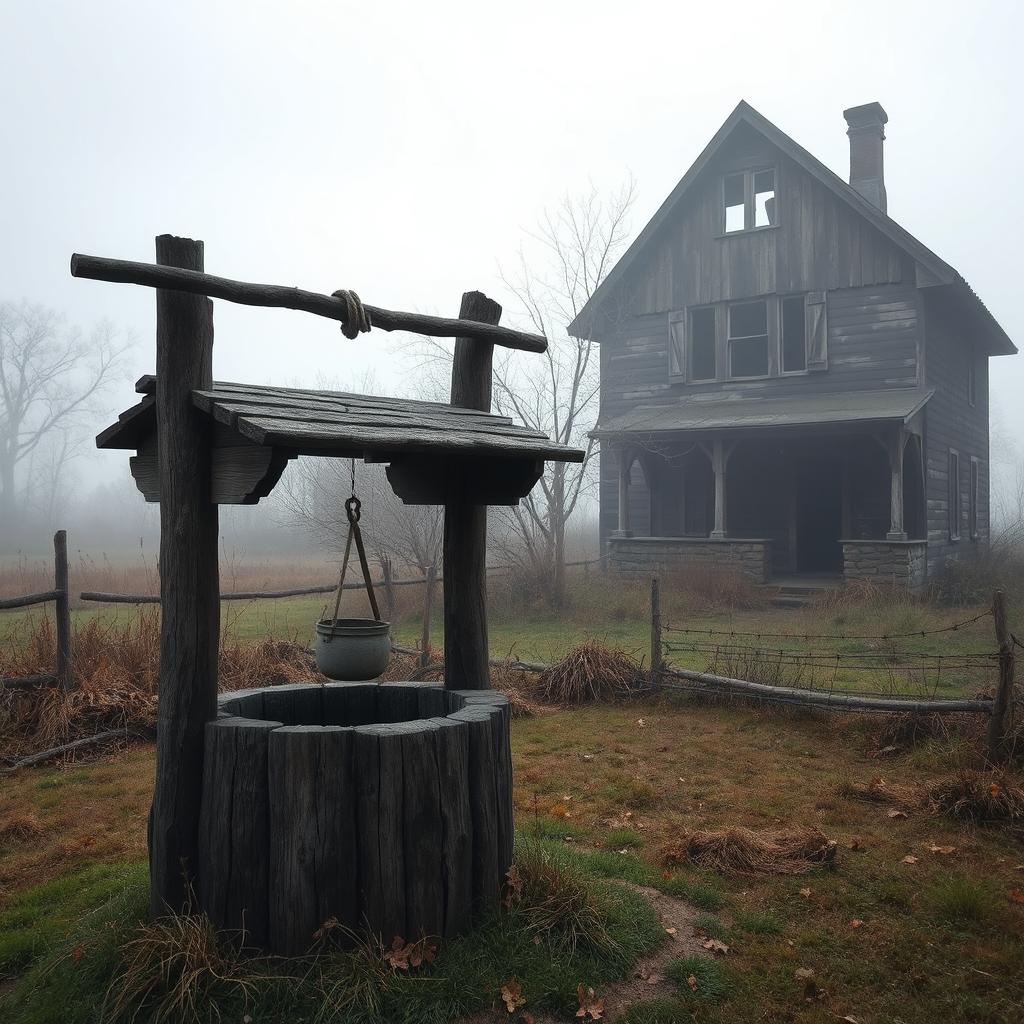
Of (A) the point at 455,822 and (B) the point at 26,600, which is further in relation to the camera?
(B) the point at 26,600

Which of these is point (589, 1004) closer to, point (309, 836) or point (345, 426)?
point (309, 836)

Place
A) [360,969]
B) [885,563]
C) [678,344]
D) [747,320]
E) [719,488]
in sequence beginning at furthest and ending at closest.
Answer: [678,344] < [747,320] < [719,488] < [885,563] < [360,969]

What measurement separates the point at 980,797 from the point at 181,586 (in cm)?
493

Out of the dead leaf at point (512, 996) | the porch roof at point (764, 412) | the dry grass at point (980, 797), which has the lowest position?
the dead leaf at point (512, 996)

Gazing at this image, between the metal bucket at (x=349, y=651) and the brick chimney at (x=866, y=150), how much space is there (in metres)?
20.1

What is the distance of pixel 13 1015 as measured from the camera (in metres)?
3.40

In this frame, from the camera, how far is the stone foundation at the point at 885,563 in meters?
15.7

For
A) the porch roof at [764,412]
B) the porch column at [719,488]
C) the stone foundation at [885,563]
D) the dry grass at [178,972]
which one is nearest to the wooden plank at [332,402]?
the dry grass at [178,972]

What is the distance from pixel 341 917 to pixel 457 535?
1.88 meters

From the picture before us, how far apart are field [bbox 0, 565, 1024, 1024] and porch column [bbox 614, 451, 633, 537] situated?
33.3ft

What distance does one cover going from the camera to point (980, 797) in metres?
5.39

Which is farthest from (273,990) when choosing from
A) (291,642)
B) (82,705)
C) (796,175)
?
(796,175)

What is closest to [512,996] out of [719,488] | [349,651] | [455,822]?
[455,822]

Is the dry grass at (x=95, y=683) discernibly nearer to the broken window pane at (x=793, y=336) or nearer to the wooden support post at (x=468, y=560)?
the wooden support post at (x=468, y=560)
